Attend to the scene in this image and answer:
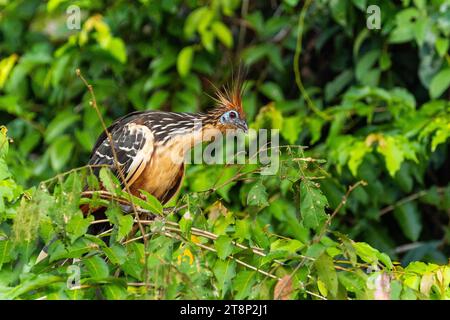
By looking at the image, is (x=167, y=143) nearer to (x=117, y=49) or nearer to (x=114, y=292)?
(x=117, y=49)

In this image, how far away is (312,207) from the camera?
2.88m

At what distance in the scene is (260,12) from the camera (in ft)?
20.4

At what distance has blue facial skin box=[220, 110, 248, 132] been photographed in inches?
169

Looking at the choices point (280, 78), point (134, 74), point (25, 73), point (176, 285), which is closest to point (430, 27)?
point (280, 78)

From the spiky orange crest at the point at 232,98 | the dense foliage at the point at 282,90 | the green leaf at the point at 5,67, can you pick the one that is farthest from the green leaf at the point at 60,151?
the spiky orange crest at the point at 232,98

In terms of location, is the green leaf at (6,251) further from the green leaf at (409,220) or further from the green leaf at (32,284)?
the green leaf at (409,220)

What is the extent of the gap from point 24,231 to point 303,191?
2.85ft

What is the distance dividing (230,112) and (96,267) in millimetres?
1702

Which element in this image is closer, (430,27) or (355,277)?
(355,277)

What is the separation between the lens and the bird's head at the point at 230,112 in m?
4.30

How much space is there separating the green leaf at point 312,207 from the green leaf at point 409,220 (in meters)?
2.68

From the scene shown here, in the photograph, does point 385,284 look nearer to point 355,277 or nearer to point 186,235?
point 355,277

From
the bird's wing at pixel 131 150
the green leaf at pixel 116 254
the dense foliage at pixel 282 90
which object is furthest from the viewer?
the dense foliage at pixel 282 90

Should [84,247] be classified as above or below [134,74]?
below
